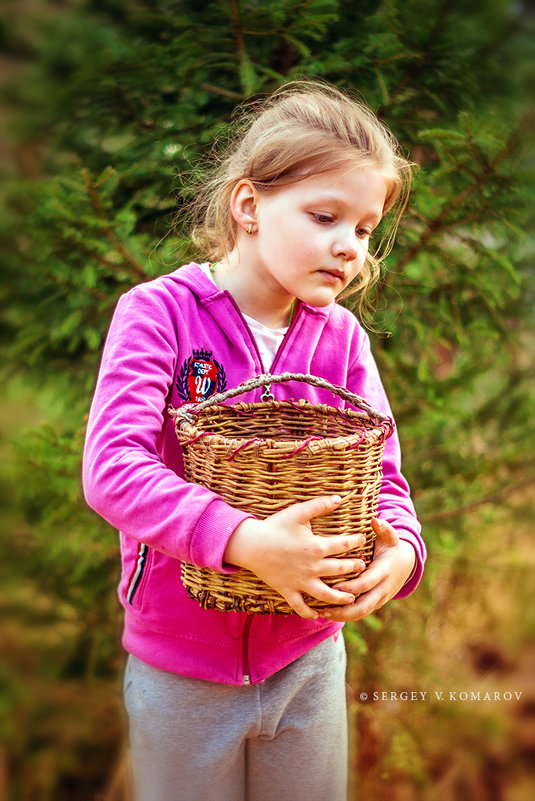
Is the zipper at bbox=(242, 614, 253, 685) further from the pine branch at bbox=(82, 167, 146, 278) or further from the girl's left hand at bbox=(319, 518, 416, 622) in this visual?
the pine branch at bbox=(82, 167, 146, 278)

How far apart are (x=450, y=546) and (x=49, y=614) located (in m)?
1.44

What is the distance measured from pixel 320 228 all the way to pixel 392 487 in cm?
51

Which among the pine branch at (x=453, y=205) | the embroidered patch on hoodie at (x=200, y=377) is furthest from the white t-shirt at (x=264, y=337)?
the pine branch at (x=453, y=205)

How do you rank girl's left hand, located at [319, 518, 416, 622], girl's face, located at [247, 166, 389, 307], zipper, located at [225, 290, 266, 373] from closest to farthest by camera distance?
girl's left hand, located at [319, 518, 416, 622], girl's face, located at [247, 166, 389, 307], zipper, located at [225, 290, 266, 373]

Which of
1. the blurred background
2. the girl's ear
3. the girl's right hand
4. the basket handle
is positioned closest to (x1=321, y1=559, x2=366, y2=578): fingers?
the girl's right hand

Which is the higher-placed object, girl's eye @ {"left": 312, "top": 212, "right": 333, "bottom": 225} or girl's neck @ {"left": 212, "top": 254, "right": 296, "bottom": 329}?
girl's eye @ {"left": 312, "top": 212, "right": 333, "bottom": 225}

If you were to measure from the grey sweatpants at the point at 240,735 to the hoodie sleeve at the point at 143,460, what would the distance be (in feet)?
1.22

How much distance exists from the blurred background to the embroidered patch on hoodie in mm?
535

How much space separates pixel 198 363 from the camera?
1.20 m

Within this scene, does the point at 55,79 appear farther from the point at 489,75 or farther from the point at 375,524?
the point at 375,524

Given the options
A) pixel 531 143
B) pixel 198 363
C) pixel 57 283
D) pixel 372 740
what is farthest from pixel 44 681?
pixel 531 143

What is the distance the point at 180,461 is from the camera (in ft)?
3.99

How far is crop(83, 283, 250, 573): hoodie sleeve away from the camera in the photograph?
0.94 m

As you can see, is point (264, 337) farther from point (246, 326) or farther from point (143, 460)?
point (143, 460)
